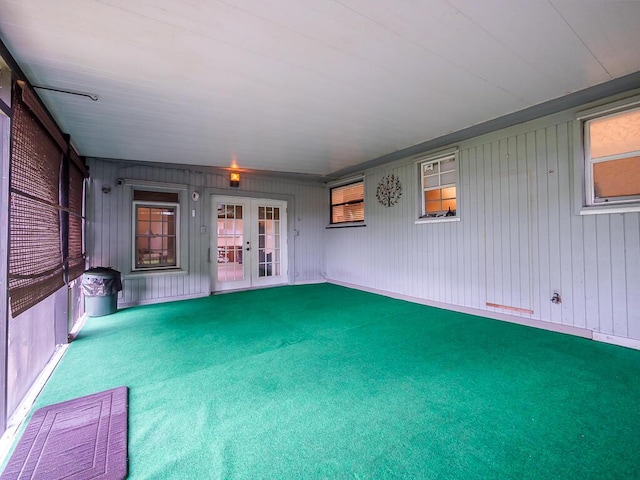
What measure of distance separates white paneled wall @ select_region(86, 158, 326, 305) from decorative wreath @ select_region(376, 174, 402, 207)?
196 cm

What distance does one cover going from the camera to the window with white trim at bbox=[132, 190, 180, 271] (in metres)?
5.02

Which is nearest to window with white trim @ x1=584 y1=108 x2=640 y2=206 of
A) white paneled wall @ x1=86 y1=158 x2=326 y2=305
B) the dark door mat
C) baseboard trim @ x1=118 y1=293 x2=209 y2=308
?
the dark door mat

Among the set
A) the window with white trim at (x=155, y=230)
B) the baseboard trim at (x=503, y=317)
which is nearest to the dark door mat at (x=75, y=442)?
the window with white trim at (x=155, y=230)

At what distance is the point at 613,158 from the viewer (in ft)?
9.60

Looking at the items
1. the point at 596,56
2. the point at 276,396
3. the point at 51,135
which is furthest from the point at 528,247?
the point at 51,135

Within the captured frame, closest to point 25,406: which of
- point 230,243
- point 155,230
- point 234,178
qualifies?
point 155,230

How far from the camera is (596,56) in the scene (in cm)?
215

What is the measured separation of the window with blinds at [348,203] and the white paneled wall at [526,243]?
1246mm

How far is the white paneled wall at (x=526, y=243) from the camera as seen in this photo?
291 centimetres

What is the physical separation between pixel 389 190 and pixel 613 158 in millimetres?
2947

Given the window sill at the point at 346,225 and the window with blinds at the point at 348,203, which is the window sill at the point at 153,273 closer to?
the window sill at the point at 346,225

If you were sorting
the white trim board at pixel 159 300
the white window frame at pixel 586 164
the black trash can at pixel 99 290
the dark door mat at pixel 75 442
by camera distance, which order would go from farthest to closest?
1. the white trim board at pixel 159 300
2. the black trash can at pixel 99 290
3. the white window frame at pixel 586 164
4. the dark door mat at pixel 75 442

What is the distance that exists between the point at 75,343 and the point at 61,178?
1.80 m

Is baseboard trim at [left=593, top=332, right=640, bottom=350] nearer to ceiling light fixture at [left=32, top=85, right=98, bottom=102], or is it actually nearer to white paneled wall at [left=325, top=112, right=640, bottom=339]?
white paneled wall at [left=325, top=112, right=640, bottom=339]
